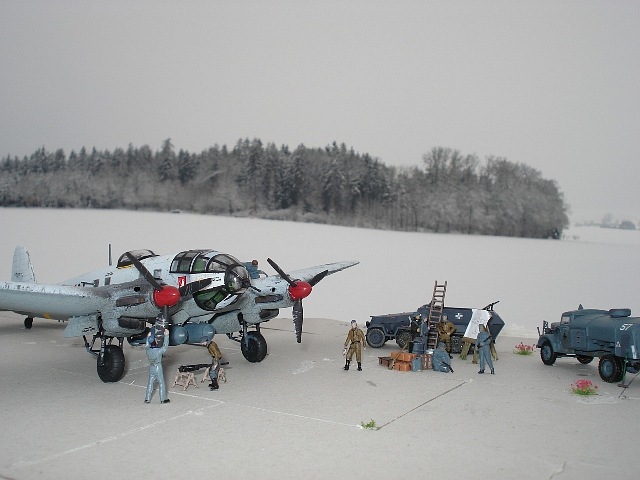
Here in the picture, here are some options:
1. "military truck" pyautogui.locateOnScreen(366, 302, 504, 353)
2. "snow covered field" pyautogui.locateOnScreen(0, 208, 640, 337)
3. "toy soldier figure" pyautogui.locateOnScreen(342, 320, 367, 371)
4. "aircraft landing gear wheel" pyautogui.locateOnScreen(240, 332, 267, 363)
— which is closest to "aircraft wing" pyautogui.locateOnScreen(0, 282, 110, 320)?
"aircraft landing gear wheel" pyautogui.locateOnScreen(240, 332, 267, 363)

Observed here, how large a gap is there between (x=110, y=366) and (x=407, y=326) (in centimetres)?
978

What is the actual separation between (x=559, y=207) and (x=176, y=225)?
81.3ft

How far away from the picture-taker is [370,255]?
37.8 metres

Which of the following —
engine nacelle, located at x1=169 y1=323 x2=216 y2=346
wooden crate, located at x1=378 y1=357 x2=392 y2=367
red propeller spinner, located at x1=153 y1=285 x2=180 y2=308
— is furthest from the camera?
wooden crate, located at x1=378 y1=357 x2=392 y2=367

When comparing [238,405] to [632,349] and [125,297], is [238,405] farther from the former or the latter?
[632,349]

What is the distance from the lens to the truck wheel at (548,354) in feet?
56.6

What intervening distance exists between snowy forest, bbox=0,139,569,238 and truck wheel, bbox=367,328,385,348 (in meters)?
19.2

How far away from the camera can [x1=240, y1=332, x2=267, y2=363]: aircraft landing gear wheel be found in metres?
17.1

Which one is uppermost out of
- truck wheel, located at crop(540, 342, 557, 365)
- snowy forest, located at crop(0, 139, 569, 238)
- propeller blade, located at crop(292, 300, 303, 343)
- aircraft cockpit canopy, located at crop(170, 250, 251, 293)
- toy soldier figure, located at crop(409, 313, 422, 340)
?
snowy forest, located at crop(0, 139, 569, 238)

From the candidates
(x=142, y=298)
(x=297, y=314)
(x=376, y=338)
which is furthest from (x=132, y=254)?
(x=376, y=338)

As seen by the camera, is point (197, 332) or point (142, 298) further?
point (197, 332)

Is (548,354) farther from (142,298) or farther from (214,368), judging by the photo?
(142,298)

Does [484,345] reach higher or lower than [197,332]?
lower

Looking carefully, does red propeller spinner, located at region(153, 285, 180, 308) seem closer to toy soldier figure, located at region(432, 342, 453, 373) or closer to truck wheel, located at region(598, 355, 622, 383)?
toy soldier figure, located at region(432, 342, 453, 373)
